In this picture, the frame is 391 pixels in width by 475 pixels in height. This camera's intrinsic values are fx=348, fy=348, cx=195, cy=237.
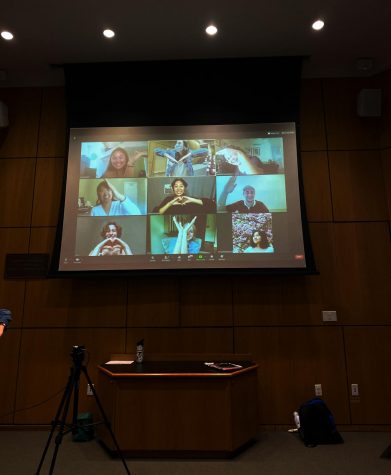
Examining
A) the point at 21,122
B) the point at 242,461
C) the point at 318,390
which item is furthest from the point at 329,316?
the point at 21,122

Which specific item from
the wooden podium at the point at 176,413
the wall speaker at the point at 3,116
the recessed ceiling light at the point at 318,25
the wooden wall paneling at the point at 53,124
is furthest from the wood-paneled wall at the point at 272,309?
the recessed ceiling light at the point at 318,25

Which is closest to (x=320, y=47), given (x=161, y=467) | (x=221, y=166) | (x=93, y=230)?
(x=221, y=166)

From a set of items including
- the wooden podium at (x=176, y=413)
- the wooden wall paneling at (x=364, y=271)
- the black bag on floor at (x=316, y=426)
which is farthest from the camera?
the wooden wall paneling at (x=364, y=271)

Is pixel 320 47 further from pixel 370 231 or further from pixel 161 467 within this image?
pixel 161 467

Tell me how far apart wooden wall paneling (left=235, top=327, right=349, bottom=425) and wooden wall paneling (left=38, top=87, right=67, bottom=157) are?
3.03 m

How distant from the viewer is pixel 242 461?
2719mm

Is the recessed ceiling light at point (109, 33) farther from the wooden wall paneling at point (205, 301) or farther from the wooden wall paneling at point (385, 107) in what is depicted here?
the wooden wall paneling at point (385, 107)

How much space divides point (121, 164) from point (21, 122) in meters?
Answer: 1.49

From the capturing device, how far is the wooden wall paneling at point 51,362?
3.62 metres

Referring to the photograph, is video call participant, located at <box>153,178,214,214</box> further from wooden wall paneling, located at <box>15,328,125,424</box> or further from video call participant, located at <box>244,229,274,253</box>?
wooden wall paneling, located at <box>15,328,125,424</box>

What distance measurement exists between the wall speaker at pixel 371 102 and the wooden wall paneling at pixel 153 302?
288 centimetres

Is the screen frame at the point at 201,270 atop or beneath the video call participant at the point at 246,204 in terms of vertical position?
beneath

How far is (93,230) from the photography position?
3.79 metres

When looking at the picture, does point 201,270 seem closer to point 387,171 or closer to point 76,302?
point 76,302
